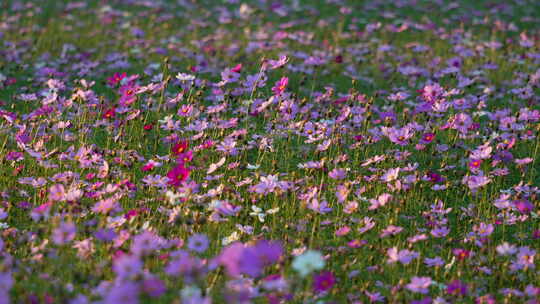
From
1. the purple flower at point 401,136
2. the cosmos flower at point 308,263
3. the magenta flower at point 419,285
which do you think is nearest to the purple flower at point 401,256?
the magenta flower at point 419,285

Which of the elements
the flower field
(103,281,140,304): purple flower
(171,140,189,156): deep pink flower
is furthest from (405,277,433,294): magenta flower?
(171,140,189,156): deep pink flower

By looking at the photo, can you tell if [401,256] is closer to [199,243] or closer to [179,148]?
[199,243]

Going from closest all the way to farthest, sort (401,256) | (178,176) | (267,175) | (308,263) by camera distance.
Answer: (308,263), (401,256), (178,176), (267,175)

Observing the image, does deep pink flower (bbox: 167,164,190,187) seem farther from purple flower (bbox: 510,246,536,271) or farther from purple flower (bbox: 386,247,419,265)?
purple flower (bbox: 510,246,536,271)

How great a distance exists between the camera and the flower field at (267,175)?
2549 mm

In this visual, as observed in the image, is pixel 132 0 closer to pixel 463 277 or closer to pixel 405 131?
pixel 405 131

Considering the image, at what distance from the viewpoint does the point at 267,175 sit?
12.4 ft

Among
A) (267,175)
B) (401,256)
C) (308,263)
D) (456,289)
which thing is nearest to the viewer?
(308,263)

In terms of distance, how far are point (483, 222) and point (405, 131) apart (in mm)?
783

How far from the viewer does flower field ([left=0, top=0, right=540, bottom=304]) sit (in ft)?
8.36

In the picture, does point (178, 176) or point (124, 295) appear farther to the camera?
point (178, 176)

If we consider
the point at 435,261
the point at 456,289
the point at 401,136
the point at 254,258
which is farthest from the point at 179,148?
the point at 254,258

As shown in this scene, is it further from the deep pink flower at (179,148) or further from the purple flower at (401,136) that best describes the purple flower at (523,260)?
the deep pink flower at (179,148)

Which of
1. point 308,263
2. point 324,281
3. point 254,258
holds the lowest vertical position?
point 324,281
